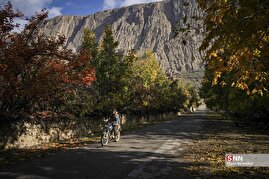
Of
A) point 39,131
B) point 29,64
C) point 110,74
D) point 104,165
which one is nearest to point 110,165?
point 104,165

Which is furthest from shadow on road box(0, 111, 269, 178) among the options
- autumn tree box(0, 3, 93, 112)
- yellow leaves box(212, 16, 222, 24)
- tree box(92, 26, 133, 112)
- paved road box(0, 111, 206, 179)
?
tree box(92, 26, 133, 112)

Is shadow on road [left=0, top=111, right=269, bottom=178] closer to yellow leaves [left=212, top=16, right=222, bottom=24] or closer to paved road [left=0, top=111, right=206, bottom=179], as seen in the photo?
paved road [left=0, top=111, right=206, bottom=179]

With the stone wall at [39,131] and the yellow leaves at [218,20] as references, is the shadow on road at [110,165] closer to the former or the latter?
the stone wall at [39,131]

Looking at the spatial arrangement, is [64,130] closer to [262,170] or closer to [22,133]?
[22,133]

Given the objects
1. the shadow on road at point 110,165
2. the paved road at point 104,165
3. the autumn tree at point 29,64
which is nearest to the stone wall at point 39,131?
the autumn tree at point 29,64

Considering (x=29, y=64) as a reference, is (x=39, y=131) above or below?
below

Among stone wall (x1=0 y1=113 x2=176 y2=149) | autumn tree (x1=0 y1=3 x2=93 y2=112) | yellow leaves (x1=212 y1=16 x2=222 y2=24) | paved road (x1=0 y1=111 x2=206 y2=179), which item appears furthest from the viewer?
stone wall (x1=0 y1=113 x2=176 y2=149)

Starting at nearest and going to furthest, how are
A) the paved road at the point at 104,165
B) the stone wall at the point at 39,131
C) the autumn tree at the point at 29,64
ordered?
the paved road at the point at 104,165
the autumn tree at the point at 29,64
the stone wall at the point at 39,131

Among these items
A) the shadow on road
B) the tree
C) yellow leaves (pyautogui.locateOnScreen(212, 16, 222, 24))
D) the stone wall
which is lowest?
the shadow on road

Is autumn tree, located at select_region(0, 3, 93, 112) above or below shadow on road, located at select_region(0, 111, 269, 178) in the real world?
above

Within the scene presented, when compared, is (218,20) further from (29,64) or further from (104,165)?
(29,64)

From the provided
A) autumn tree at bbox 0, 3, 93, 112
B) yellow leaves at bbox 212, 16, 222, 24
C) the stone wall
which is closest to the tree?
the stone wall

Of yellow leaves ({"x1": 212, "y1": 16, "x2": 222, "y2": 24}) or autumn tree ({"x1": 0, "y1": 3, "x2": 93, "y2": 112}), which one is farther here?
autumn tree ({"x1": 0, "y1": 3, "x2": 93, "y2": 112})

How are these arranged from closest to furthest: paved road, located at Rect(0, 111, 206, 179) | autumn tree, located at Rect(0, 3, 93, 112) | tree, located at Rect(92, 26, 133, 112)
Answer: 1. paved road, located at Rect(0, 111, 206, 179)
2. autumn tree, located at Rect(0, 3, 93, 112)
3. tree, located at Rect(92, 26, 133, 112)
